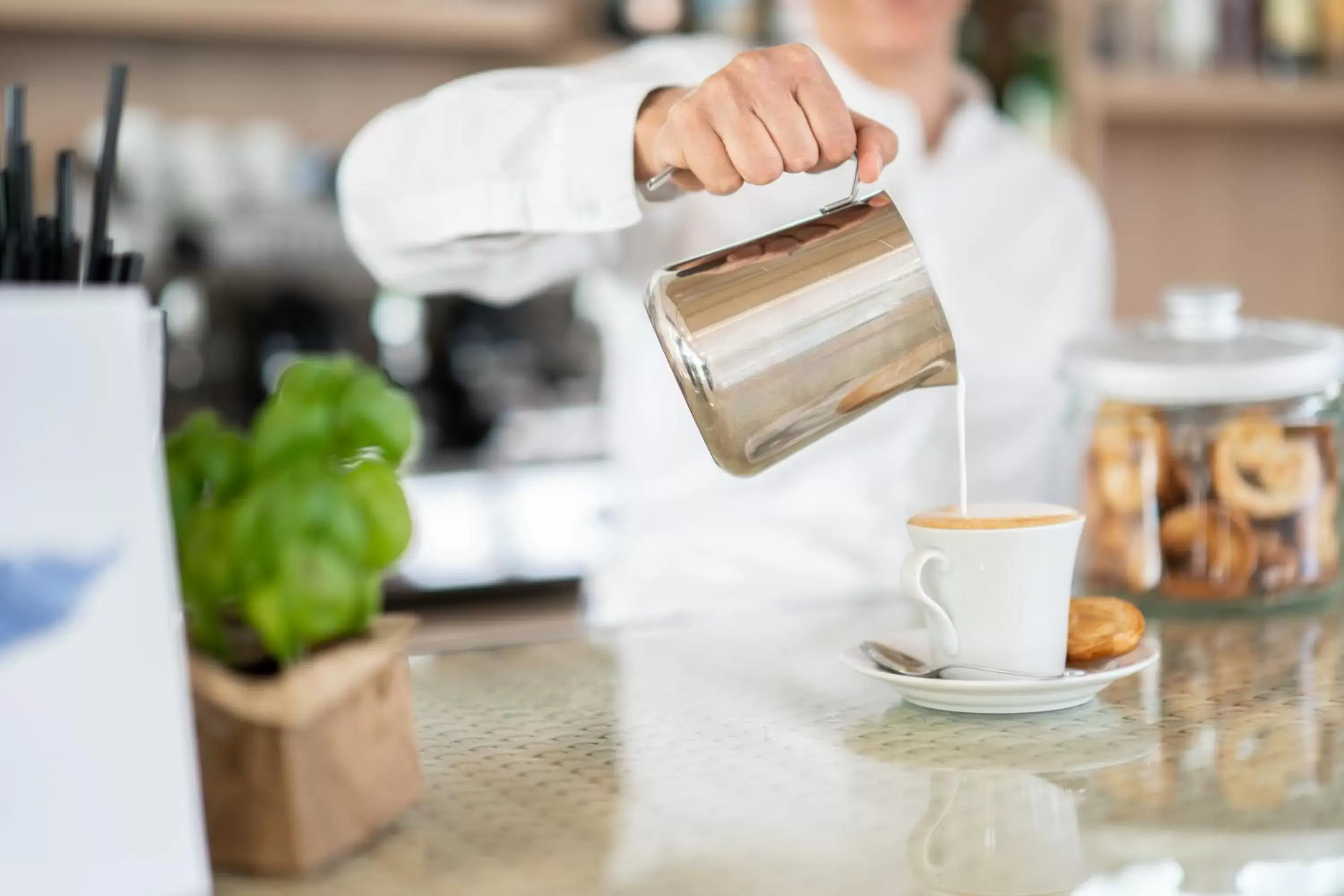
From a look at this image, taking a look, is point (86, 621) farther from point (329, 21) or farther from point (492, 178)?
point (329, 21)

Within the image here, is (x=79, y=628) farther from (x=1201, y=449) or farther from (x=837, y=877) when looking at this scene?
(x=1201, y=449)

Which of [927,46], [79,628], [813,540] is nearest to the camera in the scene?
[79,628]

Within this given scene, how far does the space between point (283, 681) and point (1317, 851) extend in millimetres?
371

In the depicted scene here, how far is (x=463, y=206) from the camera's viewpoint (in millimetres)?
956

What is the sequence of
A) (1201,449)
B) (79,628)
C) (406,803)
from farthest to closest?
(1201,449)
(406,803)
(79,628)

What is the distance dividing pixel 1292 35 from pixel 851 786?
2362 mm

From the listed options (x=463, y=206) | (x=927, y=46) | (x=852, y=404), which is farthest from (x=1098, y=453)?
(x=927, y=46)

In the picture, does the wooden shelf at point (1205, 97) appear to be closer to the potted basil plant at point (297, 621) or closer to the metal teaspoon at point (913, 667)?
the metal teaspoon at point (913, 667)

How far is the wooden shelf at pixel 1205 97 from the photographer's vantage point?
2.36 m

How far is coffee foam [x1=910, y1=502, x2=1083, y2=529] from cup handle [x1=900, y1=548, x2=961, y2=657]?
0.6 inches

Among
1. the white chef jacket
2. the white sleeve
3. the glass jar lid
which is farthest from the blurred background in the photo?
the glass jar lid

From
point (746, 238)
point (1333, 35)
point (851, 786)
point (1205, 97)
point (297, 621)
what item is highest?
point (1333, 35)

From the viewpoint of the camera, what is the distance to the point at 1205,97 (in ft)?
8.07

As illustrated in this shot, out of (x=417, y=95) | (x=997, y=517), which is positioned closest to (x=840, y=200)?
(x=997, y=517)
